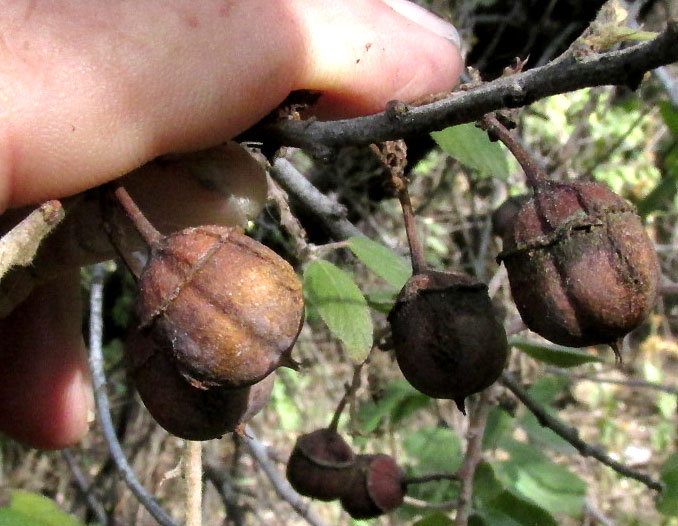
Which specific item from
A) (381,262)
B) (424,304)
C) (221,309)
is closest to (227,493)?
(381,262)

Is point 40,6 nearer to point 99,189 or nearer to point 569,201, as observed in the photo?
→ point 99,189

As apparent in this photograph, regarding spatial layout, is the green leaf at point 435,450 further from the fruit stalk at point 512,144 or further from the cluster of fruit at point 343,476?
the fruit stalk at point 512,144

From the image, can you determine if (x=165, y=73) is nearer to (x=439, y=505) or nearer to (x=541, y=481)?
(x=439, y=505)

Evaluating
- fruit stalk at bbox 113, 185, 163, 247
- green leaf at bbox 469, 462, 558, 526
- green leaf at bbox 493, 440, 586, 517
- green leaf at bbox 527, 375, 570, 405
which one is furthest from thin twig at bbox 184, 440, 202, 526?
green leaf at bbox 527, 375, 570, 405

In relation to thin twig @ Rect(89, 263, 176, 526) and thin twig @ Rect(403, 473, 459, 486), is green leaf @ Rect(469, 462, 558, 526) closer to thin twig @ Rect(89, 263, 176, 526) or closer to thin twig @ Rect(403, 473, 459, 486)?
thin twig @ Rect(403, 473, 459, 486)

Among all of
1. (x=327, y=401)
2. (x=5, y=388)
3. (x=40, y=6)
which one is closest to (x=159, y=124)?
(x=40, y=6)

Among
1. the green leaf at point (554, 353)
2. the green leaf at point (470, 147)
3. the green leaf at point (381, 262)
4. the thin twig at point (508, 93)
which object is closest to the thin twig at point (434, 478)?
the green leaf at point (554, 353)

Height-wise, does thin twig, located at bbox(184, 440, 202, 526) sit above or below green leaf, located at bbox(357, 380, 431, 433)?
above
